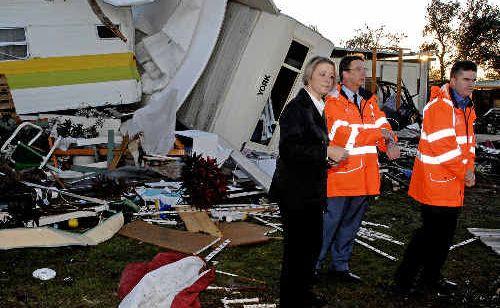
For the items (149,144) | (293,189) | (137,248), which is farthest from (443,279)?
(149,144)

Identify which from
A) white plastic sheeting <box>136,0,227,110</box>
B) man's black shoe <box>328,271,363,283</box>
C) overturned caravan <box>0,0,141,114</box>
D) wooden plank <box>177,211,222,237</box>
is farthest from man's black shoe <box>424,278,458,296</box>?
overturned caravan <box>0,0,141,114</box>

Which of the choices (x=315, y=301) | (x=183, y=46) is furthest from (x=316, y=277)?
(x=183, y=46)

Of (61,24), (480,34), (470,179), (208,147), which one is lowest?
(208,147)

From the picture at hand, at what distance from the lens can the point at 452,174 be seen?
412 centimetres

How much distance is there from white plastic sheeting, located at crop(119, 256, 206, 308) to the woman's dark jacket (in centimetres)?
128

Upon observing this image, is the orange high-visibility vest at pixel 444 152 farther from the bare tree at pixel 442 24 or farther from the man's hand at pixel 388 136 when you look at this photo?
the bare tree at pixel 442 24

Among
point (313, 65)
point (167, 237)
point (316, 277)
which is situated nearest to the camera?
point (313, 65)

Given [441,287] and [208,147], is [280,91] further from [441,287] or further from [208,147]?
[441,287]

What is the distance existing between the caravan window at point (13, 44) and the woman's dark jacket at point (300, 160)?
9162 mm

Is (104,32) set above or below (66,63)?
above

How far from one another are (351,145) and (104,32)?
8555 millimetres

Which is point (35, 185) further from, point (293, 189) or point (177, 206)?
point (293, 189)

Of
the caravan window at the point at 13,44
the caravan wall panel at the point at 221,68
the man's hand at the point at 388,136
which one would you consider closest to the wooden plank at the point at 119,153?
the caravan wall panel at the point at 221,68

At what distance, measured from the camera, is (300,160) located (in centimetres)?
346
